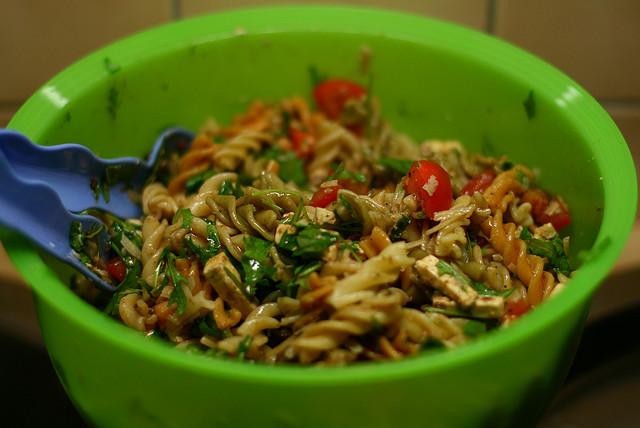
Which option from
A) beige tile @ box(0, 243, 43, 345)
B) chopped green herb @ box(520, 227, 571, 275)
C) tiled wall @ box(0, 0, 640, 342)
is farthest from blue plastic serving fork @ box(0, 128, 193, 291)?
chopped green herb @ box(520, 227, 571, 275)

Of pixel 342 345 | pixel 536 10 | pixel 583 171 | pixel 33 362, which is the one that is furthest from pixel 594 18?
pixel 33 362

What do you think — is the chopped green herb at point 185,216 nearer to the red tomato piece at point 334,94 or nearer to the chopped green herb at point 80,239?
the chopped green herb at point 80,239

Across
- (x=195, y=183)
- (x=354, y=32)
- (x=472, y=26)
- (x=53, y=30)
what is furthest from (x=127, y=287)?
(x=472, y=26)

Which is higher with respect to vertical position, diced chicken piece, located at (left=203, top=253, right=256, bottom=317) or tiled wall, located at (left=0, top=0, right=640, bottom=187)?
tiled wall, located at (left=0, top=0, right=640, bottom=187)

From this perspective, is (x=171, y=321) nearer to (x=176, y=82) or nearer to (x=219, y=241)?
(x=219, y=241)

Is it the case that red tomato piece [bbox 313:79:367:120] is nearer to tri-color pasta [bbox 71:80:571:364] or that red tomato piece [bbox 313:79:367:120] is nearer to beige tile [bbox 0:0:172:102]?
tri-color pasta [bbox 71:80:571:364]

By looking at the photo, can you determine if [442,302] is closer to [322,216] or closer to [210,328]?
[322,216]

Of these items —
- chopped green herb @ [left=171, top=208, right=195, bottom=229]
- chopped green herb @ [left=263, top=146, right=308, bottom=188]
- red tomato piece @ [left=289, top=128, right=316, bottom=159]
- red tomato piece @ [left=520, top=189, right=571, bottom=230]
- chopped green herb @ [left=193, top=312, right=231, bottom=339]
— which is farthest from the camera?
red tomato piece @ [left=289, top=128, right=316, bottom=159]
